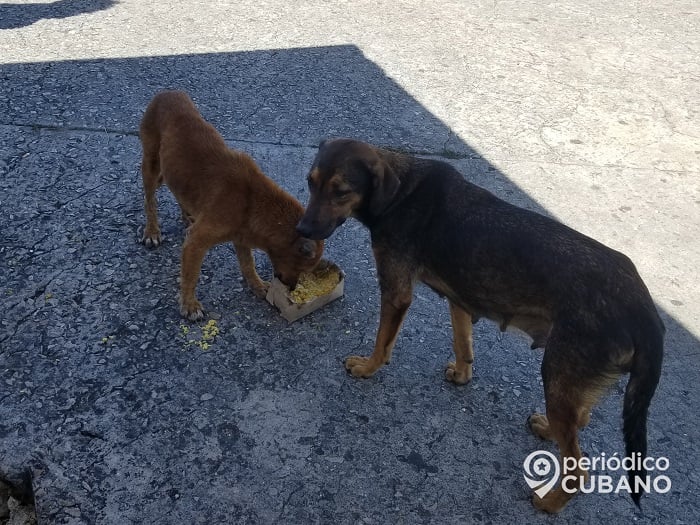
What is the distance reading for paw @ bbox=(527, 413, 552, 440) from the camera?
353 centimetres

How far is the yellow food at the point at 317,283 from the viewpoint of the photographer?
4.19 meters

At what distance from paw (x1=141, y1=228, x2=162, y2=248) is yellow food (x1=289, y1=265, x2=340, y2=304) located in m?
1.17

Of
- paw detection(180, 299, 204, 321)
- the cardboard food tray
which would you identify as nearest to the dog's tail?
the cardboard food tray

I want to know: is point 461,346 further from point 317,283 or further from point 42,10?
point 42,10

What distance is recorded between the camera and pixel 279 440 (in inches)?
136

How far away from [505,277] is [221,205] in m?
1.78

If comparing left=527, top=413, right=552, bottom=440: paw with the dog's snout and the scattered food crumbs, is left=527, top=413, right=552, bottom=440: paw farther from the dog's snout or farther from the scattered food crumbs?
the scattered food crumbs

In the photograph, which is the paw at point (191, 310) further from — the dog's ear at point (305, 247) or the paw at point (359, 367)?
the paw at point (359, 367)

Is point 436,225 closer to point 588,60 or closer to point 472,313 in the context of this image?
point 472,313

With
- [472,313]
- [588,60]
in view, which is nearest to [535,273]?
[472,313]

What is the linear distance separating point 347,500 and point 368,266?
1909 millimetres

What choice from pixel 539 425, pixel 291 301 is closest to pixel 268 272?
pixel 291 301

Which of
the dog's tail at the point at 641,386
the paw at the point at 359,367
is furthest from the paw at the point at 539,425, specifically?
the paw at the point at 359,367

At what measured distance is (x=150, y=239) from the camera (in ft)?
15.2
